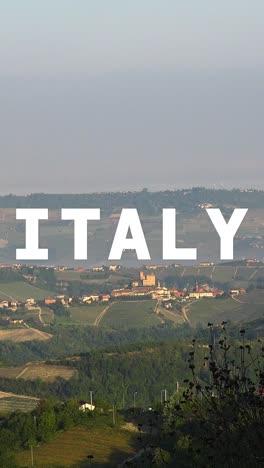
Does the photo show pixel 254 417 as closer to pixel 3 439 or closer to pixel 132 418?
pixel 3 439

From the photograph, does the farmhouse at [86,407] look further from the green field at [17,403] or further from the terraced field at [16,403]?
the green field at [17,403]

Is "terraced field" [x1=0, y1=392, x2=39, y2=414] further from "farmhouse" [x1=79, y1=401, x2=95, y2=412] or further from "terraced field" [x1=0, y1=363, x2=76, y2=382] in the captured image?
"terraced field" [x1=0, y1=363, x2=76, y2=382]

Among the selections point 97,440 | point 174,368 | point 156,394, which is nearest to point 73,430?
point 97,440

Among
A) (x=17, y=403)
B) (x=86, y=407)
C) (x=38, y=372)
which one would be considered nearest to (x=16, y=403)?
(x=17, y=403)

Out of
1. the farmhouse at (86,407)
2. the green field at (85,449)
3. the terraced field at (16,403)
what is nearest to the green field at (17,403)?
the terraced field at (16,403)

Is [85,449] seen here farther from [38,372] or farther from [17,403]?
[38,372]

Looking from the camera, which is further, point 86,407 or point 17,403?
point 17,403

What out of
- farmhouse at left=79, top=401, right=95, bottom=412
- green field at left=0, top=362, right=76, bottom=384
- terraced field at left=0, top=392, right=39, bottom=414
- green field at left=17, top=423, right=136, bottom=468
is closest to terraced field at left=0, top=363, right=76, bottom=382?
green field at left=0, top=362, right=76, bottom=384
